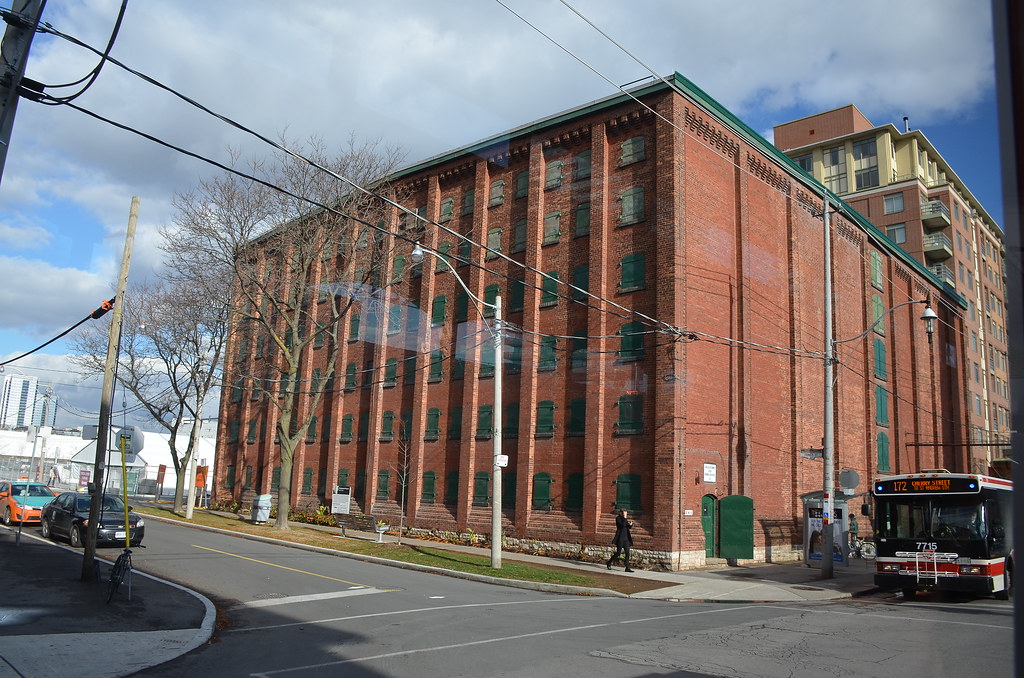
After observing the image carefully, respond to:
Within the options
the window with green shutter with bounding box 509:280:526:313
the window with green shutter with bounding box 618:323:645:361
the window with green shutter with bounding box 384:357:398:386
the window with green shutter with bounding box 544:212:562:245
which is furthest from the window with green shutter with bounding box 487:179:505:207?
the window with green shutter with bounding box 618:323:645:361

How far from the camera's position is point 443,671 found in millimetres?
8789

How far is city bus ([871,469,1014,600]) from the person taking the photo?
15.8m

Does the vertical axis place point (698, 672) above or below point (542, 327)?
below

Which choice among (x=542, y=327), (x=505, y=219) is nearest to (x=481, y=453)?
(x=542, y=327)

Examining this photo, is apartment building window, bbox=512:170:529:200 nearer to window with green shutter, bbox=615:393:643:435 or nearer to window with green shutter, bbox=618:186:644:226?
window with green shutter, bbox=618:186:644:226

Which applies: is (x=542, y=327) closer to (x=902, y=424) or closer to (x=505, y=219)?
(x=505, y=219)

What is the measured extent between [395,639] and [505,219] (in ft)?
73.8

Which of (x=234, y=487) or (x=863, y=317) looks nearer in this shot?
(x=863, y=317)

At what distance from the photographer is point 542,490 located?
90.0ft

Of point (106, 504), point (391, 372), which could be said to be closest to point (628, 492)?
point (391, 372)

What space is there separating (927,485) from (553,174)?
1756 cm

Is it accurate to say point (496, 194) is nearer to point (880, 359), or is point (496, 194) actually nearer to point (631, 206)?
point (631, 206)

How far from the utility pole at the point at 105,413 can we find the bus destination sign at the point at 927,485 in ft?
58.3

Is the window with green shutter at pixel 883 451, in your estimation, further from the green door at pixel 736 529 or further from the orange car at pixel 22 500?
the orange car at pixel 22 500
